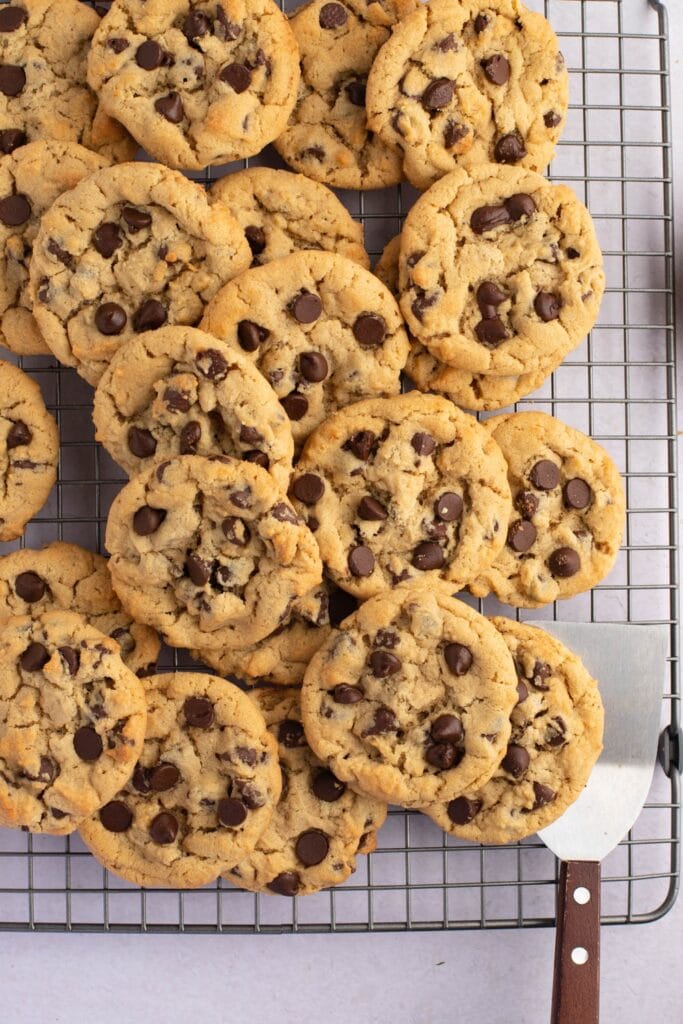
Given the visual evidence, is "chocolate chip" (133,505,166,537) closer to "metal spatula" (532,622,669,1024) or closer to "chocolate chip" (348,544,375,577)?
"chocolate chip" (348,544,375,577)

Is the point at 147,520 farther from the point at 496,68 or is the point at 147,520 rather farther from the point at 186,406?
the point at 496,68

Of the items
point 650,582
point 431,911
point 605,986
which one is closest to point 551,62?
point 650,582


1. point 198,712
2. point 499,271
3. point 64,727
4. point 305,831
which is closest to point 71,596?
point 64,727

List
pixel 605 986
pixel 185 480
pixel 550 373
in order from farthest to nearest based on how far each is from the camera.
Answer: pixel 605 986 → pixel 550 373 → pixel 185 480

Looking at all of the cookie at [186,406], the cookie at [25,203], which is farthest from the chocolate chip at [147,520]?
the cookie at [25,203]

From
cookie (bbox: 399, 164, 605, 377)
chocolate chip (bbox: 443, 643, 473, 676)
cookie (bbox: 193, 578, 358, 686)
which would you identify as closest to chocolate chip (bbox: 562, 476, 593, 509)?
cookie (bbox: 399, 164, 605, 377)

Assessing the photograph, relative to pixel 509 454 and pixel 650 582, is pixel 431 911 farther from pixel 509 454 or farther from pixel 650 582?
pixel 509 454
